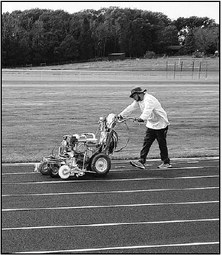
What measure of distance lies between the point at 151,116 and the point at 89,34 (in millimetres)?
89634

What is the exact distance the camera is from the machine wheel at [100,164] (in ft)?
39.2

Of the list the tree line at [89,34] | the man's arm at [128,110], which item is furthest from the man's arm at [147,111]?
the tree line at [89,34]

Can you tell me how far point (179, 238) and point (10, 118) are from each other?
1762cm

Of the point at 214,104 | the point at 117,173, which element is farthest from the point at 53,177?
the point at 214,104

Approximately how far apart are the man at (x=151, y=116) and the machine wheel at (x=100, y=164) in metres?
1.04

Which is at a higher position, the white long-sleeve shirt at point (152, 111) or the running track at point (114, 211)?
the white long-sleeve shirt at point (152, 111)

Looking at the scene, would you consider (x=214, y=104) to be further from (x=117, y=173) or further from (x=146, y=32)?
(x=146, y=32)

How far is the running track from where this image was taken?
774 cm

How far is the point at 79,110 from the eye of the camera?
→ 94.6 feet

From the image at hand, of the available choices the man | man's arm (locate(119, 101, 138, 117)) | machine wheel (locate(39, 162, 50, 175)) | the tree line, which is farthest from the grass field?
the tree line

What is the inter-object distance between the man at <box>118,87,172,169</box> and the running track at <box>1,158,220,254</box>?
0.39 m

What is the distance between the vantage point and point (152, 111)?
41.2ft

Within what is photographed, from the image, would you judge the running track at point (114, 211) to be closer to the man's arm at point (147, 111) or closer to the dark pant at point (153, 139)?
the dark pant at point (153, 139)

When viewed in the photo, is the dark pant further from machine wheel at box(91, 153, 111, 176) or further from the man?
machine wheel at box(91, 153, 111, 176)
